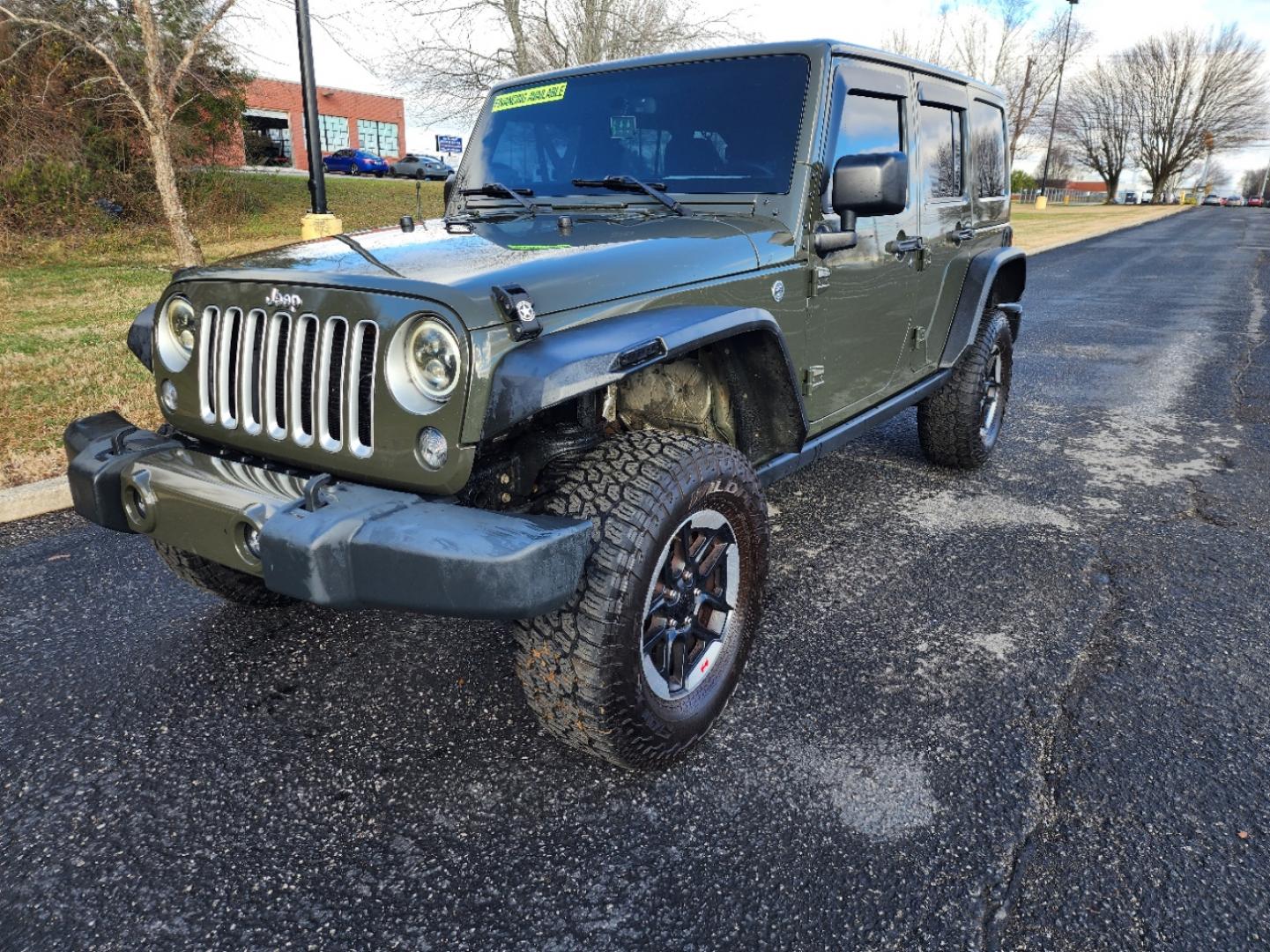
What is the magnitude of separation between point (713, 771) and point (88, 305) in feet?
31.6

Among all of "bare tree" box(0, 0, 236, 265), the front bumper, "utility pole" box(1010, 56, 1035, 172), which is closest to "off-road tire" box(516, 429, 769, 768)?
the front bumper

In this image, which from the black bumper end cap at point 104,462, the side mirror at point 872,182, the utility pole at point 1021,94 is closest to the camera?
the black bumper end cap at point 104,462

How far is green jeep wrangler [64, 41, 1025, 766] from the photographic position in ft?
6.37

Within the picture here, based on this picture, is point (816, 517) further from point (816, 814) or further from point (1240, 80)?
point (1240, 80)

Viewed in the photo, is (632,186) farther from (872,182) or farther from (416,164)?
(416,164)

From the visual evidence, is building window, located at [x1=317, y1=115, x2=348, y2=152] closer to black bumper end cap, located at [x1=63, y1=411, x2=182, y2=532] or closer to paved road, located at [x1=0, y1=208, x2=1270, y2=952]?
paved road, located at [x1=0, y1=208, x2=1270, y2=952]

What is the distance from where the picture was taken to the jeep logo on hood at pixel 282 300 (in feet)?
6.96

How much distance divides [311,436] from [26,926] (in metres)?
1.19

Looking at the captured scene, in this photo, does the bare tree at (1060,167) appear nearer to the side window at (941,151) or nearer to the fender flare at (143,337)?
the side window at (941,151)

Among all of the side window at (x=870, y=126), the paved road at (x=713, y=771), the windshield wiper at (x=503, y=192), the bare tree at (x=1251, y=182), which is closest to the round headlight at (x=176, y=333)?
the paved road at (x=713, y=771)

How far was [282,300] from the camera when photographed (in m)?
2.14

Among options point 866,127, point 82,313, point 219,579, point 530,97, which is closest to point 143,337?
point 219,579

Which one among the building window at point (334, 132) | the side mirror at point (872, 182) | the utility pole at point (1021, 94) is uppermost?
the utility pole at point (1021, 94)

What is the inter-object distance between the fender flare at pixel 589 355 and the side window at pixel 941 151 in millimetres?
1966
